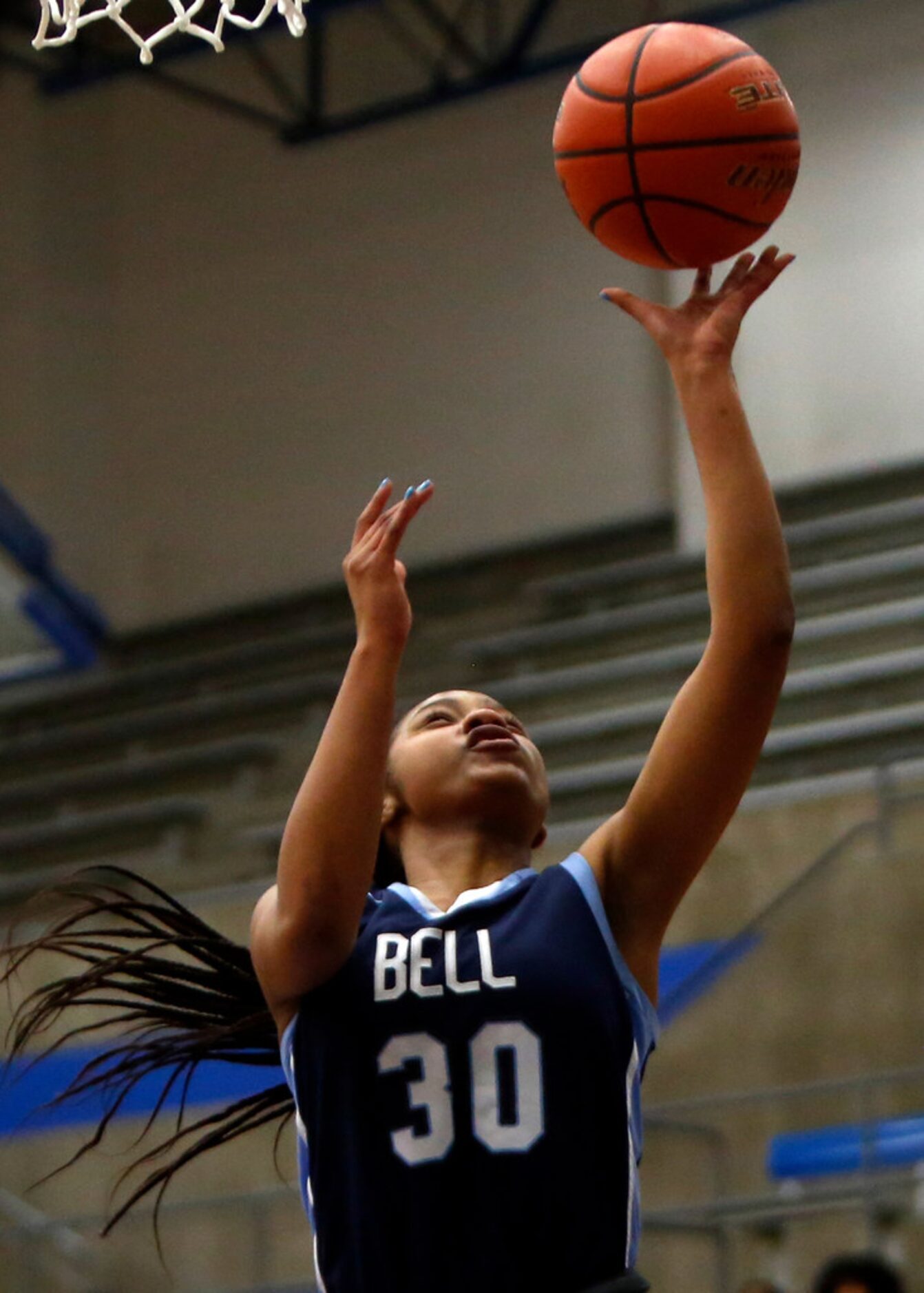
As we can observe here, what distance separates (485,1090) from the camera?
2094mm

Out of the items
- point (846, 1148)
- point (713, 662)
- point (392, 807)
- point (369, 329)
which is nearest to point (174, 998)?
point (392, 807)

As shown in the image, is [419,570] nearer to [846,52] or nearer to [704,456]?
[846,52]

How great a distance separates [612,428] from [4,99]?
421cm

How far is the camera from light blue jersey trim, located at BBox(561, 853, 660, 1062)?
2.19 m

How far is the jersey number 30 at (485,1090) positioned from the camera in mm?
2078

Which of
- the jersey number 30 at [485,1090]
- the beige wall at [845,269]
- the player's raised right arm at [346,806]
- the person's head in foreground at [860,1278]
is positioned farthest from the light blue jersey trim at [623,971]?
the beige wall at [845,269]

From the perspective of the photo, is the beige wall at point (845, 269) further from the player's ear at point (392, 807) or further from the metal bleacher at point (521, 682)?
the player's ear at point (392, 807)

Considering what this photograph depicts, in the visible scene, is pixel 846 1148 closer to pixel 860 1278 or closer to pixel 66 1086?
pixel 860 1278

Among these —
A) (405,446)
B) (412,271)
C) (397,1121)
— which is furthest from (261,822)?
(397,1121)

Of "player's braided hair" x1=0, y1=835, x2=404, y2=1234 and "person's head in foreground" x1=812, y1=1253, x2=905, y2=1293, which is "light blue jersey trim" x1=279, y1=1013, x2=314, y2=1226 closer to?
"player's braided hair" x1=0, y1=835, x2=404, y2=1234

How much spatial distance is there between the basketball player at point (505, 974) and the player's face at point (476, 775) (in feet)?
0.52

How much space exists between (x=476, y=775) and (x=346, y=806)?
12.3 inches

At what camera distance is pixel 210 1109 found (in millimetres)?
7863

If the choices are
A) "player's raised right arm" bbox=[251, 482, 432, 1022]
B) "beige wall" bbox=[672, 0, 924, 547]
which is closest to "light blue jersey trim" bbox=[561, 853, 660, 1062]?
"player's raised right arm" bbox=[251, 482, 432, 1022]
